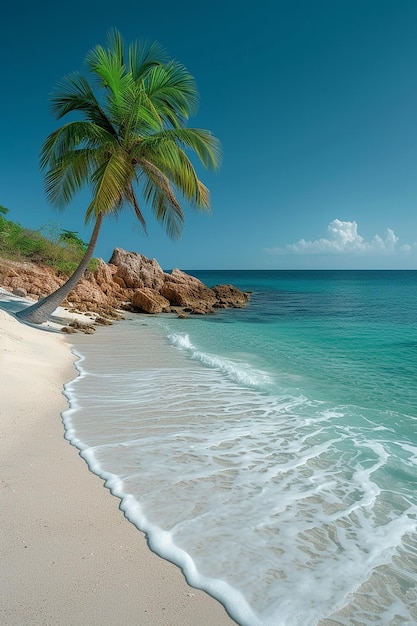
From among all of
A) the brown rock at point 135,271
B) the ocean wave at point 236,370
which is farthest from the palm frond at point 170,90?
the brown rock at point 135,271

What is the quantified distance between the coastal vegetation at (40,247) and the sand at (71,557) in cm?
2122

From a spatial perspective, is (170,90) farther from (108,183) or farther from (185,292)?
(185,292)

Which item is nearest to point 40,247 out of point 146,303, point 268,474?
point 146,303

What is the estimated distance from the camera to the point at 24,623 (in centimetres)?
209

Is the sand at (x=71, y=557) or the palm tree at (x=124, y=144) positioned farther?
the palm tree at (x=124, y=144)

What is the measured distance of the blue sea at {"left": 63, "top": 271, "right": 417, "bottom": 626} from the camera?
2.59m

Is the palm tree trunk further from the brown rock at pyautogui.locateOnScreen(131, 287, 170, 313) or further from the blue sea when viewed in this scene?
the brown rock at pyautogui.locateOnScreen(131, 287, 170, 313)

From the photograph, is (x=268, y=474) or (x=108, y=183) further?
(x=108, y=183)

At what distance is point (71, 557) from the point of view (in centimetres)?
262

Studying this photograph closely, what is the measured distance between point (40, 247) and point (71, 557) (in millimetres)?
24363

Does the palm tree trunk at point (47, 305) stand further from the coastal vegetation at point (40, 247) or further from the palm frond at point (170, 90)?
the coastal vegetation at point (40, 247)

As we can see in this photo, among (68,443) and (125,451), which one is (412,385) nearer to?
(125,451)

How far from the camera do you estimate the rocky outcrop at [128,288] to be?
2052 cm

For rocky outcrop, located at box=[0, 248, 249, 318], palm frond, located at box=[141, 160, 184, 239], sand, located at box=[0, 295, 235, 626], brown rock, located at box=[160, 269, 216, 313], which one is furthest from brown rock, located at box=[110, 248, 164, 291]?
sand, located at box=[0, 295, 235, 626]
